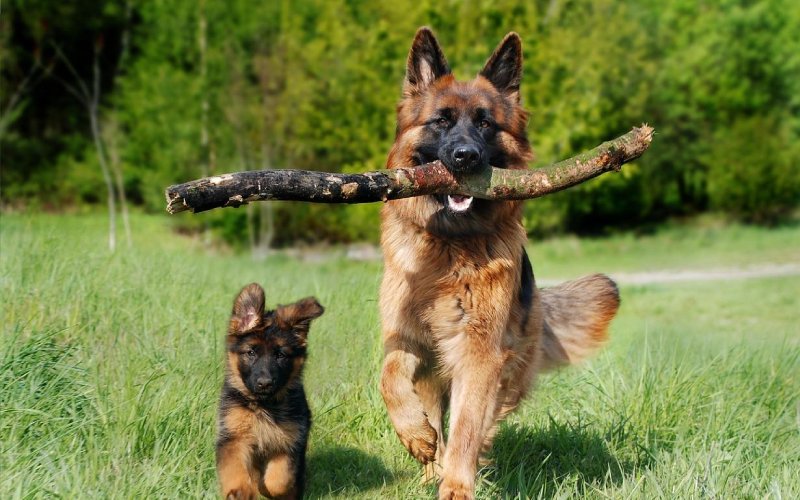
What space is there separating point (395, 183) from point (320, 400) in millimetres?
2274

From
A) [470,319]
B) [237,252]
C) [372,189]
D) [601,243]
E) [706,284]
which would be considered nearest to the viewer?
[372,189]

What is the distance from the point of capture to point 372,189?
4949mm

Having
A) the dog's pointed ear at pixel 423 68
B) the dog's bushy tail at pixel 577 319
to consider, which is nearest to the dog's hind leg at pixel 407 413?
the dog's bushy tail at pixel 577 319

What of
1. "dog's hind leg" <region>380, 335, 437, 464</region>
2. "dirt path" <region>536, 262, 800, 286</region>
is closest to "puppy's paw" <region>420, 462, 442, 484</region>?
"dog's hind leg" <region>380, 335, 437, 464</region>

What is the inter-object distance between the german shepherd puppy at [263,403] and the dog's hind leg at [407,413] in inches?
21.8

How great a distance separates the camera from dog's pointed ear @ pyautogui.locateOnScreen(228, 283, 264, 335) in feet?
18.8

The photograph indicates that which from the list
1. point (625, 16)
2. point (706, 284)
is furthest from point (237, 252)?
point (625, 16)

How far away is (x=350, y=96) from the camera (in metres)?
26.1

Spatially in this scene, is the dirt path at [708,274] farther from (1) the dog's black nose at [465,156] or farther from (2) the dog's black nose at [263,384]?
(2) the dog's black nose at [263,384]

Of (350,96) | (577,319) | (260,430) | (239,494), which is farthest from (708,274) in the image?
(239,494)

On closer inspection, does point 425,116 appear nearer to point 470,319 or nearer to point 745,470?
point 470,319

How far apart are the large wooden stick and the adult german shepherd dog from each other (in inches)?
5.9

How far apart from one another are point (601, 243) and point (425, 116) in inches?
1156

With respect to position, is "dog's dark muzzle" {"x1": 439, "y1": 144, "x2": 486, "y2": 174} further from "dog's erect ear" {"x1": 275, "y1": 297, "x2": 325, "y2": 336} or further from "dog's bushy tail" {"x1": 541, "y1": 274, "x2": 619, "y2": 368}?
"dog's bushy tail" {"x1": 541, "y1": 274, "x2": 619, "y2": 368}
